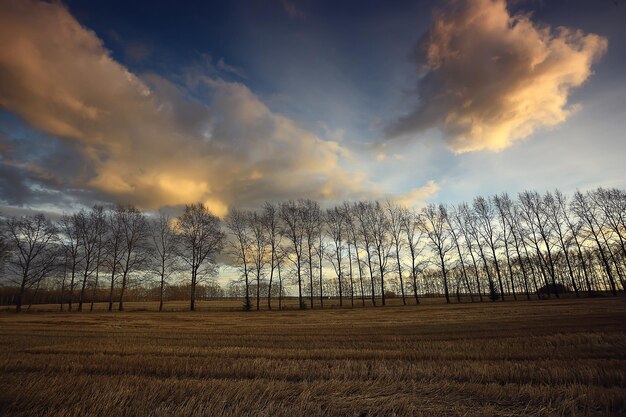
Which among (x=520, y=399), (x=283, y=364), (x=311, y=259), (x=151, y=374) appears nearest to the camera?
(x=520, y=399)

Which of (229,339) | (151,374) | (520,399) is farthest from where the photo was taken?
(229,339)

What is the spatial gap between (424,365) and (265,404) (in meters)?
5.00

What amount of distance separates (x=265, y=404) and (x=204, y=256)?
4414 cm

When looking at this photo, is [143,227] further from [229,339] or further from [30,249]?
[229,339]

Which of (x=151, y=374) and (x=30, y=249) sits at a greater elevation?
(x=30, y=249)

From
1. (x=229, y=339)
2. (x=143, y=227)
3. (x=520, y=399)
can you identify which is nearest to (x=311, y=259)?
(x=143, y=227)

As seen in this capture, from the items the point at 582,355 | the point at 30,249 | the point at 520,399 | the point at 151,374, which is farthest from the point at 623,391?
the point at 30,249

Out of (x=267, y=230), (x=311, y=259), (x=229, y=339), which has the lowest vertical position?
(x=229, y=339)

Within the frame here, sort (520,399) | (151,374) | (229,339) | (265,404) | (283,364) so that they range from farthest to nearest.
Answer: (229,339) → (283,364) → (151,374) → (520,399) → (265,404)

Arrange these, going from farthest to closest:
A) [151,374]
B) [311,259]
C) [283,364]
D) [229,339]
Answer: [311,259], [229,339], [283,364], [151,374]

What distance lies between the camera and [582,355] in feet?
29.3

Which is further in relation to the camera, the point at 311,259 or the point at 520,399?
the point at 311,259

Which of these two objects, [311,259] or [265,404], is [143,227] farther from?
[265,404]

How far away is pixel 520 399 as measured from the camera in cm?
513
